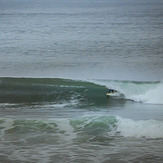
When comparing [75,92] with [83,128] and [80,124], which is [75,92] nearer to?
[80,124]

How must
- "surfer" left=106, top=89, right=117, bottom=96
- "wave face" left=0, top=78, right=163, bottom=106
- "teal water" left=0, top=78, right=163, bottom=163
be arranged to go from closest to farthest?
"teal water" left=0, top=78, right=163, bottom=163 → "wave face" left=0, top=78, right=163, bottom=106 → "surfer" left=106, top=89, right=117, bottom=96

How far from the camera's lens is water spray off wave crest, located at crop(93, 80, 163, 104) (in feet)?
43.8

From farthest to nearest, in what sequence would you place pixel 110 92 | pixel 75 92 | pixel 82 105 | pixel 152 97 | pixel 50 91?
1. pixel 50 91
2. pixel 75 92
3. pixel 110 92
4. pixel 152 97
5. pixel 82 105

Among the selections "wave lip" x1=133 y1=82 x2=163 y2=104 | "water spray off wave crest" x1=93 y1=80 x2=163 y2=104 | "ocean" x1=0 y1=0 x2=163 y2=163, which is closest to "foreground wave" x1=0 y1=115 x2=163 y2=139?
"ocean" x1=0 y1=0 x2=163 y2=163

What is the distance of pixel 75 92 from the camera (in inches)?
590

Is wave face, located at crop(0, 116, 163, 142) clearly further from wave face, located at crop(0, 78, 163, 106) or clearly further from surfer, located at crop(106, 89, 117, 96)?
surfer, located at crop(106, 89, 117, 96)

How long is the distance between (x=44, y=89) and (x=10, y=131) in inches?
224

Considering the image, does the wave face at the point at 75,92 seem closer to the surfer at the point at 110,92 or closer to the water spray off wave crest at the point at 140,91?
the water spray off wave crest at the point at 140,91

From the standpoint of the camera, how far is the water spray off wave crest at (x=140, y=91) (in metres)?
13.4

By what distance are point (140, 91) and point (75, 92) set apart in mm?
1849

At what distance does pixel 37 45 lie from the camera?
32781 millimetres

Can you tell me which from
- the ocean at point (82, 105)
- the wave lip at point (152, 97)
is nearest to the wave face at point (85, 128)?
the ocean at point (82, 105)

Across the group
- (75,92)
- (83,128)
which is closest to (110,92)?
(75,92)

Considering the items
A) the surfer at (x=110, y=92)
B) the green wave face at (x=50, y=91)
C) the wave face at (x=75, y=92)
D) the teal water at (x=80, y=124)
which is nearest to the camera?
the teal water at (x=80, y=124)
